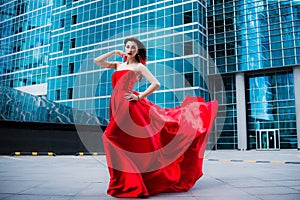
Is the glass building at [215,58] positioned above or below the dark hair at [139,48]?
above

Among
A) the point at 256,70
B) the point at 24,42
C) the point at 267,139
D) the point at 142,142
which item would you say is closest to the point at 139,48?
the point at 142,142

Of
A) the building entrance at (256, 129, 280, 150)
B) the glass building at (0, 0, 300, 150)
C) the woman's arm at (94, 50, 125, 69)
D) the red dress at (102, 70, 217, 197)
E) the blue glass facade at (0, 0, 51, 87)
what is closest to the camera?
the red dress at (102, 70, 217, 197)

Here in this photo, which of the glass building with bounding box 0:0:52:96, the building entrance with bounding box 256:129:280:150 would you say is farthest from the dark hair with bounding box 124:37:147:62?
the glass building with bounding box 0:0:52:96

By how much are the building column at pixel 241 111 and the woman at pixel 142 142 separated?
111ft

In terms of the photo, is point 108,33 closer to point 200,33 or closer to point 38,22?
point 200,33

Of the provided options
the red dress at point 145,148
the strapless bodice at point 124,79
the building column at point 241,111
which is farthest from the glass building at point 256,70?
the strapless bodice at point 124,79

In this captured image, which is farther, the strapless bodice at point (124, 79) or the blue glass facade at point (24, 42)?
the blue glass facade at point (24, 42)

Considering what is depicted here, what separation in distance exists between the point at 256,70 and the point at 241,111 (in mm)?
5671

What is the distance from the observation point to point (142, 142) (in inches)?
168

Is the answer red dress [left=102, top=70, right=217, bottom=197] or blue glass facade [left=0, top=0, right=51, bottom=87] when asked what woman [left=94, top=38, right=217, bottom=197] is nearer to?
red dress [left=102, top=70, right=217, bottom=197]

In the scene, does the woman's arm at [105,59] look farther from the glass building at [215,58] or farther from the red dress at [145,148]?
the glass building at [215,58]

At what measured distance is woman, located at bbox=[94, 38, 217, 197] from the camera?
415cm

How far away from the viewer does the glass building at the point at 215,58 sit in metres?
35.1

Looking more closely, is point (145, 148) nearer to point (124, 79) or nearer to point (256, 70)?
point (124, 79)
